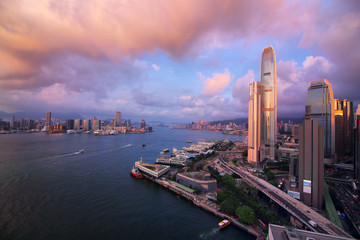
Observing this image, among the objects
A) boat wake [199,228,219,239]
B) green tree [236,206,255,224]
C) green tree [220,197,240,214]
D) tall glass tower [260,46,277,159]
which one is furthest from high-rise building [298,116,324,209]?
tall glass tower [260,46,277,159]

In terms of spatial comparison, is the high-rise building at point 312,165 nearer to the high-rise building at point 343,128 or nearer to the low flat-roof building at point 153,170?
the low flat-roof building at point 153,170

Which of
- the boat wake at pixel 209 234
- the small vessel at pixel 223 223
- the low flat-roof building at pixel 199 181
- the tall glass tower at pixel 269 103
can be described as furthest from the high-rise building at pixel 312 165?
the tall glass tower at pixel 269 103

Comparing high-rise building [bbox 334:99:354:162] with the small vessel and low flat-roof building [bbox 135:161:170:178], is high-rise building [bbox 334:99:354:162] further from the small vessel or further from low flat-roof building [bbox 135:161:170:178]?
low flat-roof building [bbox 135:161:170:178]

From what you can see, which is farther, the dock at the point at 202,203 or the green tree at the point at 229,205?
the green tree at the point at 229,205

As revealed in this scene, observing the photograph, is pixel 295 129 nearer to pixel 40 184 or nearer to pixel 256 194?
pixel 256 194

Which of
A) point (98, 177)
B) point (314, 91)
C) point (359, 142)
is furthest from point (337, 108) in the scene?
point (98, 177)

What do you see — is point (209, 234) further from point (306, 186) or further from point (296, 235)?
point (306, 186)

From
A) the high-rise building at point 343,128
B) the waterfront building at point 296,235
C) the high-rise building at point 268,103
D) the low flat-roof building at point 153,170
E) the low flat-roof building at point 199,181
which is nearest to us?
the waterfront building at point 296,235
